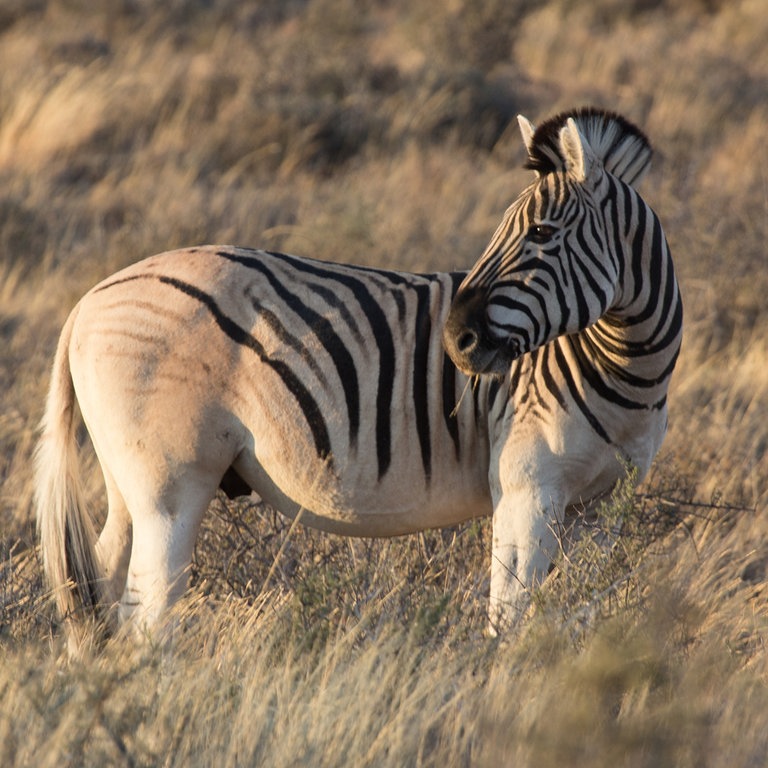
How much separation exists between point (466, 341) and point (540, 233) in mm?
409

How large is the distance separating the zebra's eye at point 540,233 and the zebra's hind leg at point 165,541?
1352 mm

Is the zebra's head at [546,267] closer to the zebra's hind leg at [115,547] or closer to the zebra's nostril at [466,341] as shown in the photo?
the zebra's nostril at [466,341]

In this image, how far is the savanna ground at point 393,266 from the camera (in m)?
3.15

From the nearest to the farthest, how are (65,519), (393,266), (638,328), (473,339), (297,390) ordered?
(473,339)
(638,328)
(297,390)
(65,519)
(393,266)

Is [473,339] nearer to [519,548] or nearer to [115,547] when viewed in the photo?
[519,548]

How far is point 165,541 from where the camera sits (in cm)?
412

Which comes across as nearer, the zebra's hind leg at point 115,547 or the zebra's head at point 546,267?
the zebra's head at point 546,267

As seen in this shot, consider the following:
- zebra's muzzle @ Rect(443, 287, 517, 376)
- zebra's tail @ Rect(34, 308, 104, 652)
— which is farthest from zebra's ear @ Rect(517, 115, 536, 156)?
zebra's tail @ Rect(34, 308, 104, 652)

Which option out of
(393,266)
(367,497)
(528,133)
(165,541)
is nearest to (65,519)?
(165,541)

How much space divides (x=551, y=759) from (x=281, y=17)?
62.6 ft

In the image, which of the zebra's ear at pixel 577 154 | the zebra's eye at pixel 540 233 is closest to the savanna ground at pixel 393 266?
the zebra's eye at pixel 540 233

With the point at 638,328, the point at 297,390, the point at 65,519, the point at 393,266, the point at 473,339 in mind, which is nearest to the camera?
the point at 473,339

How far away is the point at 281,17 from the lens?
20.5 metres

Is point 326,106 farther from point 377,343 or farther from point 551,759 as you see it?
point 551,759
